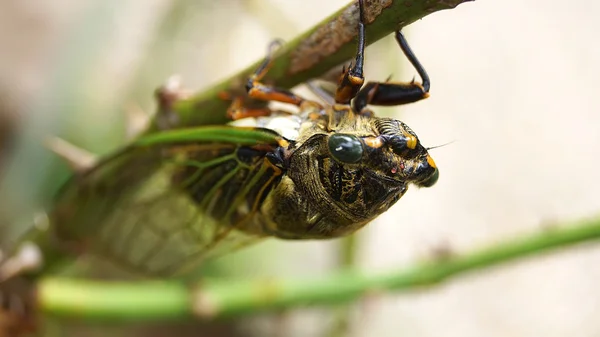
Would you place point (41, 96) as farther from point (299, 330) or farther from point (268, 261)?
point (299, 330)

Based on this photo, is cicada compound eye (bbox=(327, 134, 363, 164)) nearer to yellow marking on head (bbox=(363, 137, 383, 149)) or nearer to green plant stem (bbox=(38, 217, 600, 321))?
yellow marking on head (bbox=(363, 137, 383, 149))

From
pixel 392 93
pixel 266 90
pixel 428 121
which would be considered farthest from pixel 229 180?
pixel 428 121

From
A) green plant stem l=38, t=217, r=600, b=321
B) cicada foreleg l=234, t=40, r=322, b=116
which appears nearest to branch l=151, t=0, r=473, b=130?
cicada foreleg l=234, t=40, r=322, b=116

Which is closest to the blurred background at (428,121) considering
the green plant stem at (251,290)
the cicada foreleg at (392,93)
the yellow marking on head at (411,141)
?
the green plant stem at (251,290)

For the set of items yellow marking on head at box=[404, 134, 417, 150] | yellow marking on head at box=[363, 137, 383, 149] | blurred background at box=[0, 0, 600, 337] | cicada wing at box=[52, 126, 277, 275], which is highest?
yellow marking on head at box=[363, 137, 383, 149]

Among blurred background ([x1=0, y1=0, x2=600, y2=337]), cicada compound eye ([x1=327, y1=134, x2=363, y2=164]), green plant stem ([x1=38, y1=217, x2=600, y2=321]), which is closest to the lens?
cicada compound eye ([x1=327, y1=134, x2=363, y2=164])

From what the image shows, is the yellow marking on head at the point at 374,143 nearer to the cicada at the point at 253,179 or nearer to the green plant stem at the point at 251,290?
the cicada at the point at 253,179

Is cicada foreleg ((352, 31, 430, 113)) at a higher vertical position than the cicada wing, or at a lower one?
higher
